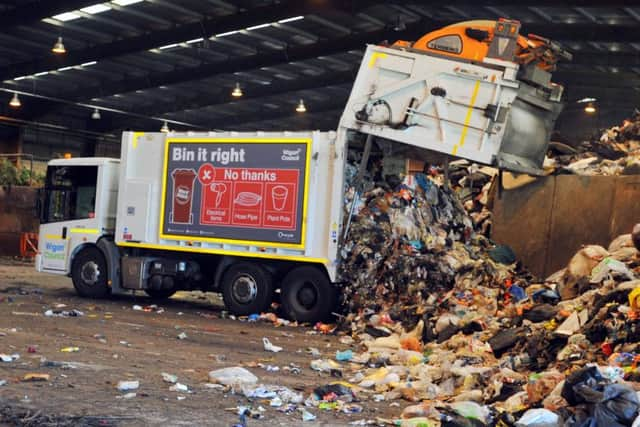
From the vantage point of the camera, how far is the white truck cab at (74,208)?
46.1 ft

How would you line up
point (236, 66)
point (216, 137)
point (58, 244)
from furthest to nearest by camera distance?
1. point (236, 66)
2. point (58, 244)
3. point (216, 137)

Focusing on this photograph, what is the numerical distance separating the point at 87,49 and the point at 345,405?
17.8 metres

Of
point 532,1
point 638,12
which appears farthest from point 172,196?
point 638,12

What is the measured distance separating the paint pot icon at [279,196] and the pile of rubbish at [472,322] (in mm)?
993

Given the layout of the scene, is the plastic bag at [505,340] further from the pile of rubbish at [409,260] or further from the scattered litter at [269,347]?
the scattered litter at [269,347]

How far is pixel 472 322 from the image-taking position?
32.7ft

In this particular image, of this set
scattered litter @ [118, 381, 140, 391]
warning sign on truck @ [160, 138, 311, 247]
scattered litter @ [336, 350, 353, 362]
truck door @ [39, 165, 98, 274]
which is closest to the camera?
A: scattered litter @ [118, 381, 140, 391]

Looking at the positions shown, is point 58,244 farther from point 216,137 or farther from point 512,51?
point 512,51

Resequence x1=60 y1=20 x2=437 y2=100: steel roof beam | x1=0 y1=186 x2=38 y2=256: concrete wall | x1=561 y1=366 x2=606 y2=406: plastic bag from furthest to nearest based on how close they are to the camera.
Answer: x1=0 y1=186 x2=38 y2=256: concrete wall → x1=60 y1=20 x2=437 y2=100: steel roof beam → x1=561 y1=366 x2=606 y2=406: plastic bag

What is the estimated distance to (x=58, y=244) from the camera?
47.1ft

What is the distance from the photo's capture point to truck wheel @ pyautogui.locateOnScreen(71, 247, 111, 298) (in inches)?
548

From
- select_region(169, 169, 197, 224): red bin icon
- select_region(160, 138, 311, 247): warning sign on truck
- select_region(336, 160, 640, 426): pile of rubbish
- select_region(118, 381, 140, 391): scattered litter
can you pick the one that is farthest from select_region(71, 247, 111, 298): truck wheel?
select_region(118, 381, 140, 391): scattered litter

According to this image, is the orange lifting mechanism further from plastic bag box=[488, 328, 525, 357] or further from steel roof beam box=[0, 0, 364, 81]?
steel roof beam box=[0, 0, 364, 81]

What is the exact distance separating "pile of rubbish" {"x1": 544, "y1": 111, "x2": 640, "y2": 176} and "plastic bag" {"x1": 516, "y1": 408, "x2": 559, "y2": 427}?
6.95 metres
